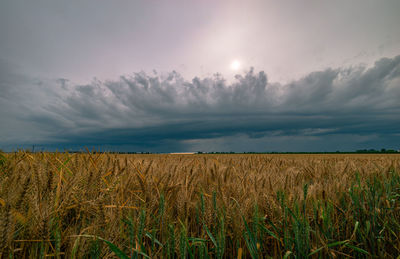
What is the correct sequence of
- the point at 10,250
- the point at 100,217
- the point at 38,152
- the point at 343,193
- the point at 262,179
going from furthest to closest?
the point at 38,152, the point at 262,179, the point at 343,193, the point at 100,217, the point at 10,250

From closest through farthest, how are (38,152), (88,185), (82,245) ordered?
(82,245) → (88,185) → (38,152)

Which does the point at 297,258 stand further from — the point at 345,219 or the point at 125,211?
the point at 125,211

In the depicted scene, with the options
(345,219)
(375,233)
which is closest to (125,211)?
(345,219)

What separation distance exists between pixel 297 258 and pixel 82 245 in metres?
1.06

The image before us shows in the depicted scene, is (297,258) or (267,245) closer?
(297,258)

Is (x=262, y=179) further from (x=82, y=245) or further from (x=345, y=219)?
(x=82, y=245)

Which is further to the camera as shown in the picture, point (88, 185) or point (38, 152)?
point (38, 152)

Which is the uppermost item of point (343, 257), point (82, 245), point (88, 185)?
point (88, 185)

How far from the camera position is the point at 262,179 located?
6.83 feet

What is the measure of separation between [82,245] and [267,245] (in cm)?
108

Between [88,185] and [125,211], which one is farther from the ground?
[88,185]

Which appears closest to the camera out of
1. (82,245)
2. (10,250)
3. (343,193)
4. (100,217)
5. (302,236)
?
(10,250)

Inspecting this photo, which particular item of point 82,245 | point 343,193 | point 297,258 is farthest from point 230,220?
point 343,193

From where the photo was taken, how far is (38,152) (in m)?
4.07
